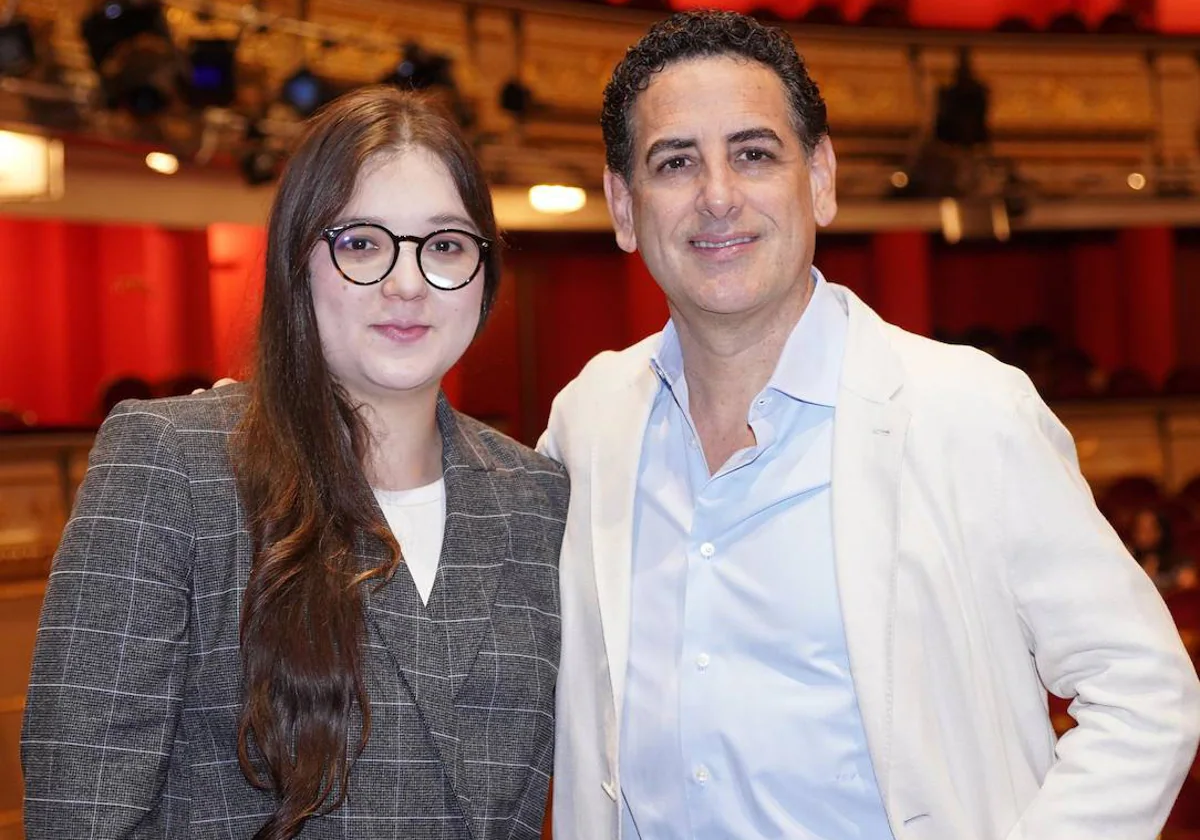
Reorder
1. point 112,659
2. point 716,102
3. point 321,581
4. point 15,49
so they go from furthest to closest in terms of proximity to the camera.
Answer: point 15,49, point 716,102, point 321,581, point 112,659

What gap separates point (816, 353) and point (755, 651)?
0.44 meters

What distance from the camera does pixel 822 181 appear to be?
198 cm

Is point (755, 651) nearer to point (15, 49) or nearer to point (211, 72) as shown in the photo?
point (15, 49)

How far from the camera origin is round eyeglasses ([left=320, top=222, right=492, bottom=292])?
1.68m

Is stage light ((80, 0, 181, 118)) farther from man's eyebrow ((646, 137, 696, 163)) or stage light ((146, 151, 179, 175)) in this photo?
man's eyebrow ((646, 137, 696, 163))

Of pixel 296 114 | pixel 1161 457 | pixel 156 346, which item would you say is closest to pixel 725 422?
pixel 296 114

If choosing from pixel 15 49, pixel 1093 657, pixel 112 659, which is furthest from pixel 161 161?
pixel 1093 657

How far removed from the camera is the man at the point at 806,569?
1.60 m

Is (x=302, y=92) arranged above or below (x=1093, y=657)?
above

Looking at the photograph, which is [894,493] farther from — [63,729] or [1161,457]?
[1161,457]

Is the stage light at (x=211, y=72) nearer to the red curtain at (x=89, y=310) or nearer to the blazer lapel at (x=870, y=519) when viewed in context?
the red curtain at (x=89, y=310)

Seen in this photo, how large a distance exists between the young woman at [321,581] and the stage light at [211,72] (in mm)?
5057

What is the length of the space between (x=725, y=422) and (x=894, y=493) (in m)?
0.31

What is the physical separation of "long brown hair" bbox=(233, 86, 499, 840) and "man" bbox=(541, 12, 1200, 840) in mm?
335
